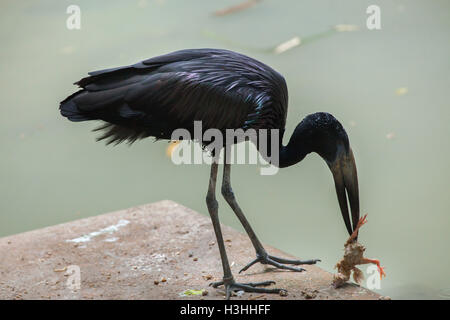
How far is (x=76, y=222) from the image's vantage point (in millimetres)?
3965

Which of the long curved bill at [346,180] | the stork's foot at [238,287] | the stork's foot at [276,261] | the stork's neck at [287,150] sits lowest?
the stork's foot at [238,287]

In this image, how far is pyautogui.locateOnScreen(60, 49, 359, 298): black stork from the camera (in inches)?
113

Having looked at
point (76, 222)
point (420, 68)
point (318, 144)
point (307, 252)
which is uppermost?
point (420, 68)

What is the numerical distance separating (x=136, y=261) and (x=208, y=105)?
1.04m

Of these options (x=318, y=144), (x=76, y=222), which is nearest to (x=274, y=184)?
(x=76, y=222)

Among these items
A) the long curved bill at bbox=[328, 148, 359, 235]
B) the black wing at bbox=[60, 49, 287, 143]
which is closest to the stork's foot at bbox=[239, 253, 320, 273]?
the long curved bill at bbox=[328, 148, 359, 235]

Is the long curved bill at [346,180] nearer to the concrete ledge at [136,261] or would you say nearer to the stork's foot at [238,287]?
the concrete ledge at [136,261]

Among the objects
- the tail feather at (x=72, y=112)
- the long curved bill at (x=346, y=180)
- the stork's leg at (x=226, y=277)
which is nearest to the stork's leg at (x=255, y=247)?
the stork's leg at (x=226, y=277)

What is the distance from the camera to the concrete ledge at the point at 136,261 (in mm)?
3070

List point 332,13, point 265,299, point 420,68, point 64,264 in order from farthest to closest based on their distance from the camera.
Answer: point 332,13
point 420,68
point 64,264
point 265,299

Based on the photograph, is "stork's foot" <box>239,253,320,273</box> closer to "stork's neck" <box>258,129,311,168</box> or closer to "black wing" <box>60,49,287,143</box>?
"stork's neck" <box>258,129,311,168</box>

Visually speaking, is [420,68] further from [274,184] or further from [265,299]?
[265,299]

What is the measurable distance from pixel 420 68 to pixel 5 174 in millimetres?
3807

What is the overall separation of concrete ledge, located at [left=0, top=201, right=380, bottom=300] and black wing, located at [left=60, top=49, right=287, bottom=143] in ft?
2.49
